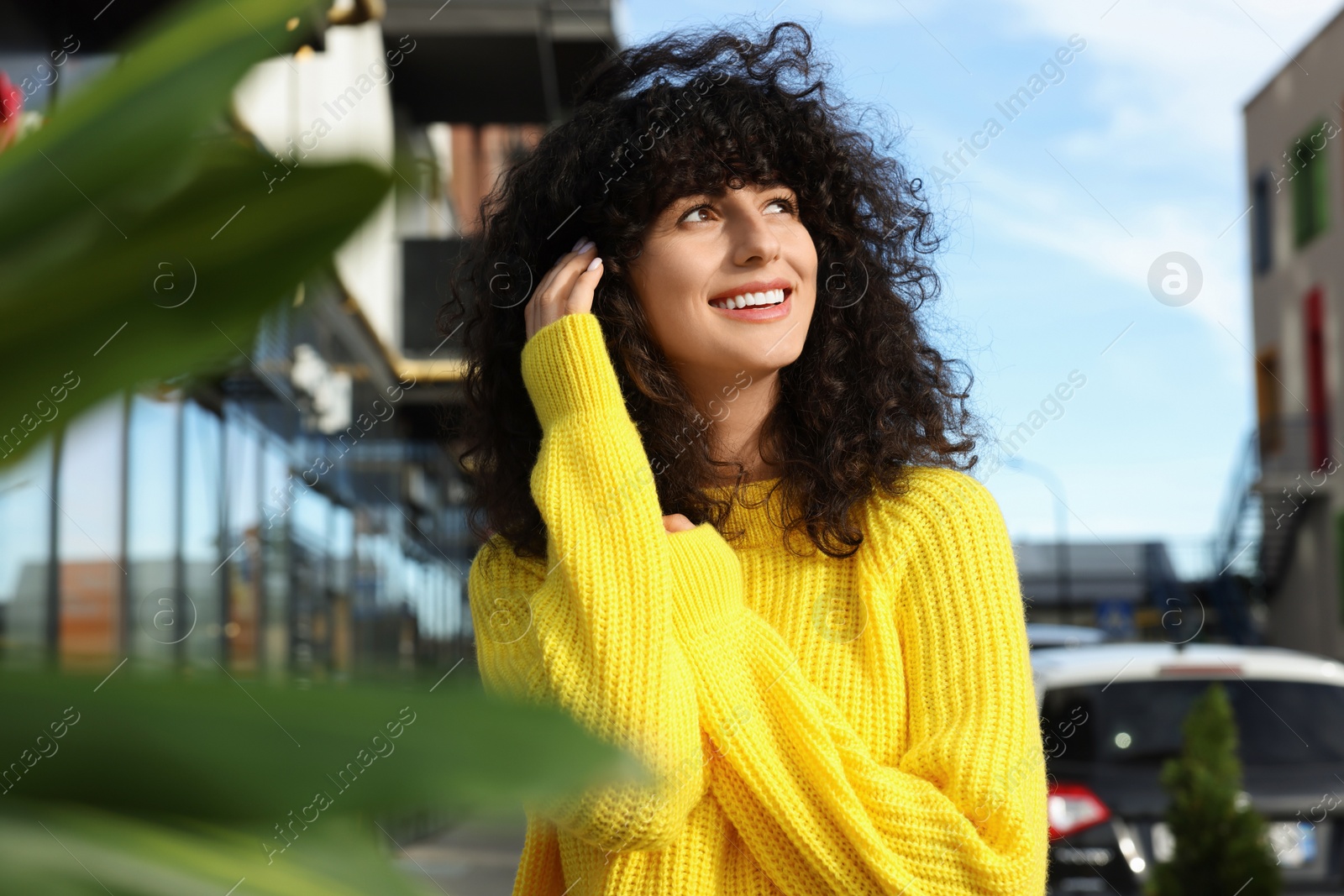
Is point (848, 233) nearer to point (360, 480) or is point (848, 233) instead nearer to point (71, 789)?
point (71, 789)

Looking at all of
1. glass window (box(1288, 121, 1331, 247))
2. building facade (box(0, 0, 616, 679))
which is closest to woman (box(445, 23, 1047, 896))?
building facade (box(0, 0, 616, 679))

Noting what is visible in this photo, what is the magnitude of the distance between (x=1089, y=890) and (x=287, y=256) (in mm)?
5491

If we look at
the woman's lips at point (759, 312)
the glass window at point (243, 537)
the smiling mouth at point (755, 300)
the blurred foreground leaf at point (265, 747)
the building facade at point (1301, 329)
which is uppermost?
the blurred foreground leaf at point (265, 747)

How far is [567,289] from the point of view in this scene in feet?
6.86

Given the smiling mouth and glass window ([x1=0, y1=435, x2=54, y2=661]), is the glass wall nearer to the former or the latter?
glass window ([x1=0, y1=435, x2=54, y2=661])

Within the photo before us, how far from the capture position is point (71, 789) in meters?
0.20

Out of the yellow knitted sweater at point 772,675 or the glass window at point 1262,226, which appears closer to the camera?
the yellow knitted sweater at point 772,675

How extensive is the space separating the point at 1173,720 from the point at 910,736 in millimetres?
4621

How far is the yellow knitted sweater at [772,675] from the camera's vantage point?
1.67 meters

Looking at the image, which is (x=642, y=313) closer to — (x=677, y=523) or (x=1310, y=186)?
(x=677, y=523)

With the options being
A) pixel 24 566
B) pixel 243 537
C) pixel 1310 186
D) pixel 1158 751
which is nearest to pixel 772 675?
pixel 24 566

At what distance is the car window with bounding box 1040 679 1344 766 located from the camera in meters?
5.30

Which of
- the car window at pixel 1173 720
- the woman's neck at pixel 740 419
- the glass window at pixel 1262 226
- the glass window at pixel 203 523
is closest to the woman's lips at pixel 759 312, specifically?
the woman's neck at pixel 740 419

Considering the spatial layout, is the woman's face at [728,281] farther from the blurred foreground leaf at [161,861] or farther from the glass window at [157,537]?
the glass window at [157,537]
